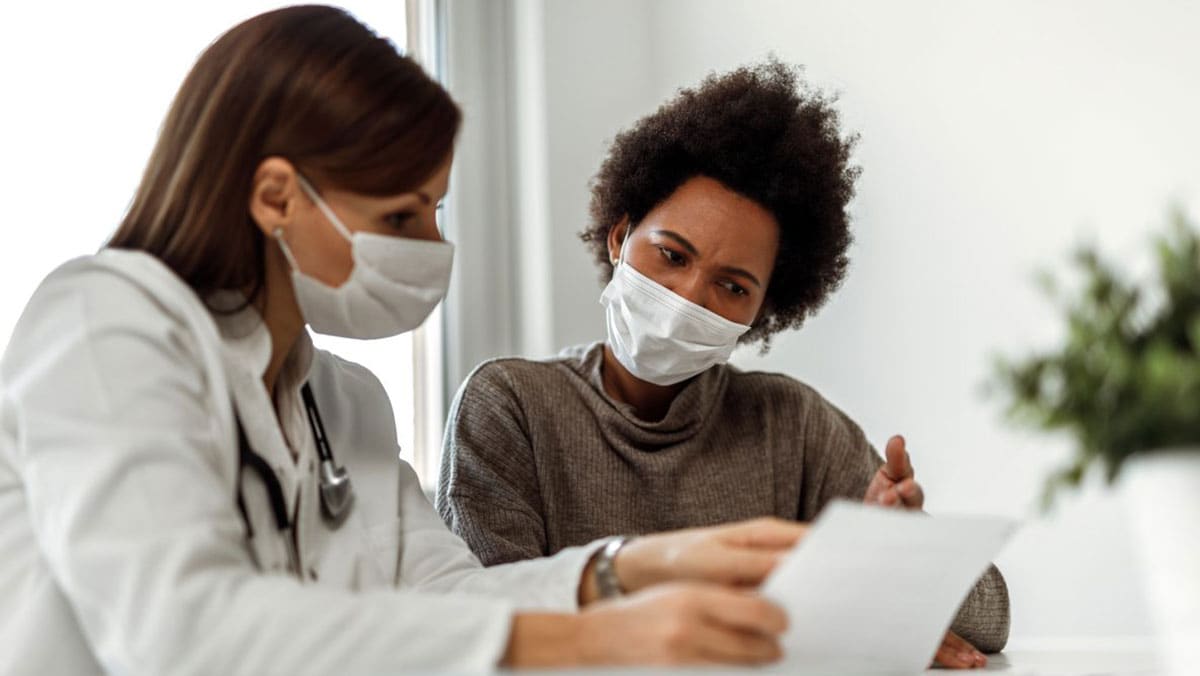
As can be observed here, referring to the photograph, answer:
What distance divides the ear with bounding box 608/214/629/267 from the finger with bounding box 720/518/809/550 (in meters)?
0.83

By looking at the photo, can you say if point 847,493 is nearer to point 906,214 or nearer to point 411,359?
point 906,214

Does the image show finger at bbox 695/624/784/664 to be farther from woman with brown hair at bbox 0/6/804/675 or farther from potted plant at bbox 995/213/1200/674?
potted plant at bbox 995/213/1200/674

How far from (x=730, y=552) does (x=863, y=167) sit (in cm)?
118

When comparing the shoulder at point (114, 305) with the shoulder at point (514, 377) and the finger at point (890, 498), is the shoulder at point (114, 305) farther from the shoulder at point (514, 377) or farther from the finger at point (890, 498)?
the finger at point (890, 498)

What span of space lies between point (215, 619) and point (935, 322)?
1.34m

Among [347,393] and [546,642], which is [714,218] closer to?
[347,393]

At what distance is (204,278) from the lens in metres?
1.08

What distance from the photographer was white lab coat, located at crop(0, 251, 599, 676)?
80cm

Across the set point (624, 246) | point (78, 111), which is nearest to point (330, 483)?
point (624, 246)

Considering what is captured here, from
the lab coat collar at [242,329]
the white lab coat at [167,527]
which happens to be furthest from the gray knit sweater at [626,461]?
the lab coat collar at [242,329]

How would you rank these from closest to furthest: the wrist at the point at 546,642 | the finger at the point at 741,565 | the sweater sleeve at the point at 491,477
A: the wrist at the point at 546,642
the finger at the point at 741,565
the sweater sleeve at the point at 491,477

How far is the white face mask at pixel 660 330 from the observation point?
61.5 inches

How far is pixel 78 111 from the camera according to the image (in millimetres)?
1731

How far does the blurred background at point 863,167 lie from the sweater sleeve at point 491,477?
551 millimetres
